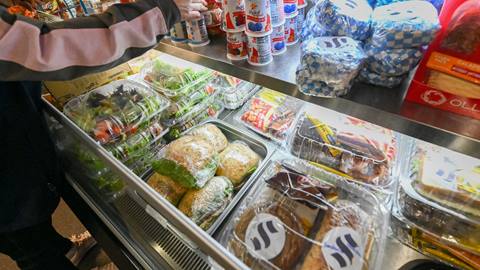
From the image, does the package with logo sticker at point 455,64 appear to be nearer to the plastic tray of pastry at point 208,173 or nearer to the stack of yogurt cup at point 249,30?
the stack of yogurt cup at point 249,30

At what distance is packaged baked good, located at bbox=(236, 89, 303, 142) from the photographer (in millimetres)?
1220

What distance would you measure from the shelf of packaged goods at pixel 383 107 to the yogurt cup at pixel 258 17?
10cm

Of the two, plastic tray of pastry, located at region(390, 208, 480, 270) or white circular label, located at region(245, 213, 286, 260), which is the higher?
white circular label, located at region(245, 213, 286, 260)

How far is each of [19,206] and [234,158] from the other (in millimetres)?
1021

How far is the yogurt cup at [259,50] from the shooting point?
0.69 metres

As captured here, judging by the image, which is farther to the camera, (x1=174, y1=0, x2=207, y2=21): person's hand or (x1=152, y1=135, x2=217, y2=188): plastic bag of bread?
(x1=152, y1=135, x2=217, y2=188): plastic bag of bread

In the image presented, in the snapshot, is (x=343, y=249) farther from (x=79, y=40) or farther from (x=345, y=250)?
(x=79, y=40)

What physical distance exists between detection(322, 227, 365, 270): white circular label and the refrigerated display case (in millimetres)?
81

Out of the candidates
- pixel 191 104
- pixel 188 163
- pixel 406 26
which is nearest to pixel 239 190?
pixel 188 163

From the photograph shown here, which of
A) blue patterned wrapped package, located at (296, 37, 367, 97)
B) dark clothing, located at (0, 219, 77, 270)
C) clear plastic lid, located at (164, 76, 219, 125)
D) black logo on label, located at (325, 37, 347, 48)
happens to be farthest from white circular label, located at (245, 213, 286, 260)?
dark clothing, located at (0, 219, 77, 270)

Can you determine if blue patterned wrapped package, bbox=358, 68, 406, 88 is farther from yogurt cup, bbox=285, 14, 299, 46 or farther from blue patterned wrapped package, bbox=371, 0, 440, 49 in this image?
yogurt cup, bbox=285, 14, 299, 46

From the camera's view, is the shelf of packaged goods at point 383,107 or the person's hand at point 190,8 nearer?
the shelf of packaged goods at point 383,107

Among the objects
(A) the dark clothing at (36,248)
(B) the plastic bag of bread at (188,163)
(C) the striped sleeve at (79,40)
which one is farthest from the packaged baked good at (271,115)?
(A) the dark clothing at (36,248)

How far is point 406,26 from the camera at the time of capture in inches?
19.2
